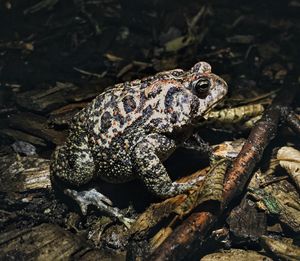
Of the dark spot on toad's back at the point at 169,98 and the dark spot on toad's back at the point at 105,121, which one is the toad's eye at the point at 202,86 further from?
the dark spot on toad's back at the point at 105,121

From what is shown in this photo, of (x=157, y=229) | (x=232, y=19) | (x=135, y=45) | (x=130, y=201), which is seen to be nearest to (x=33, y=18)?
(x=135, y=45)

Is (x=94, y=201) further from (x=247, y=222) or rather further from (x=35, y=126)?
(x=247, y=222)

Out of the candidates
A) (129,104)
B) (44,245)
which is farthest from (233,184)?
(44,245)

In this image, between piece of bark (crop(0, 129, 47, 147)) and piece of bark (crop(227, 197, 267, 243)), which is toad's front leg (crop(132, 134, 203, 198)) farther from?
piece of bark (crop(0, 129, 47, 147))

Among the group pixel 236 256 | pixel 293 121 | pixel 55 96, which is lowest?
pixel 236 256

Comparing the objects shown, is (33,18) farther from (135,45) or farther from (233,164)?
(233,164)
